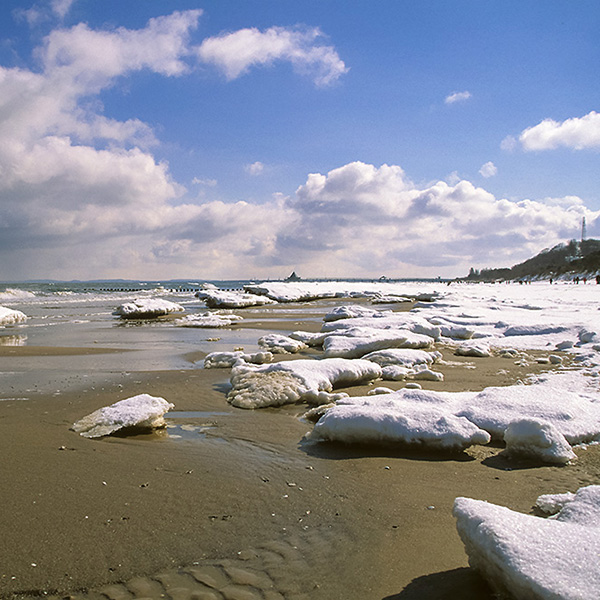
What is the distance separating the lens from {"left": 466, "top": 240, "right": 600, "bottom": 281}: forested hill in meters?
57.0

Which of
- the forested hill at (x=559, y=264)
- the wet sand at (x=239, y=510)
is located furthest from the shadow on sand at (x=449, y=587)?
the forested hill at (x=559, y=264)

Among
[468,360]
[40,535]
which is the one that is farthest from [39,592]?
[468,360]

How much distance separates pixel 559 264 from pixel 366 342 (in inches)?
3329

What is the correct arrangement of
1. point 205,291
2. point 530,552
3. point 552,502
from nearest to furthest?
point 530,552 → point 552,502 → point 205,291

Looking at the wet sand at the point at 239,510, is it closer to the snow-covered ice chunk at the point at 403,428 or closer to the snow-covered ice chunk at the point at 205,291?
the snow-covered ice chunk at the point at 403,428

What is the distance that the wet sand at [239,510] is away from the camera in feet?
8.27

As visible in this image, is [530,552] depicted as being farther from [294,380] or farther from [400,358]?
[400,358]

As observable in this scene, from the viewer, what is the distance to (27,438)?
4.89 m

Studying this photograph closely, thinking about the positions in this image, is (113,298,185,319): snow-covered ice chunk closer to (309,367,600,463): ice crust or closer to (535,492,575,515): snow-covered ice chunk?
→ (309,367,600,463): ice crust

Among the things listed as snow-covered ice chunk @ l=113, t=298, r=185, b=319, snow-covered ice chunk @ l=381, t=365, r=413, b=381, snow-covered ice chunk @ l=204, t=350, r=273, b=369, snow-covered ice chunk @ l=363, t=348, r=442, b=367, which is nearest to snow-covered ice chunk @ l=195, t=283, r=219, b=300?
snow-covered ice chunk @ l=113, t=298, r=185, b=319

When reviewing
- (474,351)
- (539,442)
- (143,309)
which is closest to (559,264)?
(143,309)

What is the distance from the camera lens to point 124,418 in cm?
511

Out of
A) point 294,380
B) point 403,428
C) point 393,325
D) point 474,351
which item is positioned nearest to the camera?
point 403,428

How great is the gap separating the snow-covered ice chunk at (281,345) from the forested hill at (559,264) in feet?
174
